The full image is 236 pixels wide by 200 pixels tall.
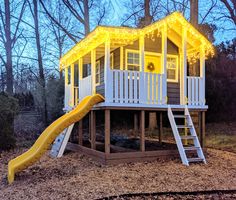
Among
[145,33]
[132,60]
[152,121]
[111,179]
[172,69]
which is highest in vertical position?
[145,33]

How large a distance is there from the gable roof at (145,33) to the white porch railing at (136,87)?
101 cm

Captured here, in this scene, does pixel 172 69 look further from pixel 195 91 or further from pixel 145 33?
pixel 145 33

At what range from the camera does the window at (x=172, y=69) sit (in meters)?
9.67

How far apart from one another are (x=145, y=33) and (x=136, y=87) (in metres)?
1.54

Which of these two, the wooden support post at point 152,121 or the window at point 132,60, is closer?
the window at point 132,60

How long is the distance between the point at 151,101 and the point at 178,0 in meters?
9.66

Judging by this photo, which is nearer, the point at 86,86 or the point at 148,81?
the point at 148,81

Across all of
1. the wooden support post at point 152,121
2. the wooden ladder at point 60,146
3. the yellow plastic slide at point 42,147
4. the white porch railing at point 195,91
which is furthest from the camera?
the wooden support post at point 152,121

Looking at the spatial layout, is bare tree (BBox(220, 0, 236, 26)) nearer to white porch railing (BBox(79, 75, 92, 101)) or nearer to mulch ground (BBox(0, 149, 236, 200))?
white porch railing (BBox(79, 75, 92, 101))

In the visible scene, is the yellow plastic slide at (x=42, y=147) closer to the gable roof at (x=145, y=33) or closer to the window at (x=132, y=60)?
the gable roof at (x=145, y=33)

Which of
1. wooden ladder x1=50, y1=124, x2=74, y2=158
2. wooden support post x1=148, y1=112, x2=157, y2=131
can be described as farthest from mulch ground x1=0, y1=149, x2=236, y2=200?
wooden support post x1=148, y1=112, x2=157, y2=131

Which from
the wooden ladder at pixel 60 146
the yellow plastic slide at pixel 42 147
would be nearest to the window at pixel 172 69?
the yellow plastic slide at pixel 42 147

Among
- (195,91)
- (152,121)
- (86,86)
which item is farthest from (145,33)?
(152,121)

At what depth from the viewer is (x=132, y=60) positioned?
31.5 feet
